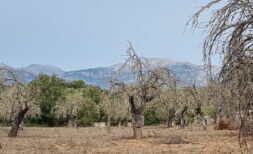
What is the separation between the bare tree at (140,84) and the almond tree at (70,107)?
42794mm

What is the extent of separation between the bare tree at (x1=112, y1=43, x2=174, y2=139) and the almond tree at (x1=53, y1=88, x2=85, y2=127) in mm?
42794

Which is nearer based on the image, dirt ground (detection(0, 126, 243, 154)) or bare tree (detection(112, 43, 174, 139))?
dirt ground (detection(0, 126, 243, 154))

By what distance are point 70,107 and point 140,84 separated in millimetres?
44593

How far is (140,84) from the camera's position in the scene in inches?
1252

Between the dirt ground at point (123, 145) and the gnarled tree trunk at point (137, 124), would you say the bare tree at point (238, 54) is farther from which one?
the gnarled tree trunk at point (137, 124)

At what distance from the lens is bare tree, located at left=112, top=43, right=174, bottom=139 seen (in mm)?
31688

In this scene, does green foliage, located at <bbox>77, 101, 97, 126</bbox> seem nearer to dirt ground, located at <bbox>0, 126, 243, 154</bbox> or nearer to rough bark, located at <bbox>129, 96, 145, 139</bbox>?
rough bark, located at <bbox>129, 96, 145, 139</bbox>

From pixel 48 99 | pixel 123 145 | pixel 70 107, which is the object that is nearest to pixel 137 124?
pixel 123 145

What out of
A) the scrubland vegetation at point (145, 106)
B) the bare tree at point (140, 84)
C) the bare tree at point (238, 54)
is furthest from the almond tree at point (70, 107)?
the bare tree at point (238, 54)

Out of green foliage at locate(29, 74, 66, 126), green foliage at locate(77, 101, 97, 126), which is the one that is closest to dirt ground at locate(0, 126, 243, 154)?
green foliage at locate(29, 74, 66, 126)

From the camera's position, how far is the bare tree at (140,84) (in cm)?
3169

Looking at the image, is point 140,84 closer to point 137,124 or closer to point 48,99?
point 137,124

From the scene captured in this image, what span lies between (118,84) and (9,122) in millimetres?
44152

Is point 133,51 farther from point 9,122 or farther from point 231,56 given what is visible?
point 9,122
